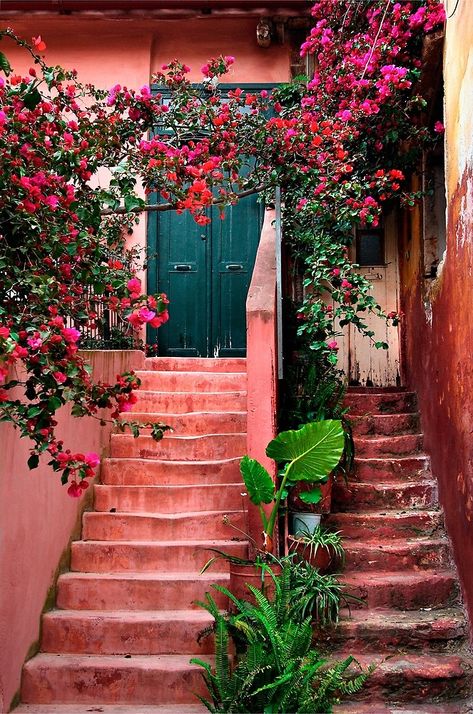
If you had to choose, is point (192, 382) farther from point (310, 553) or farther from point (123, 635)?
point (123, 635)

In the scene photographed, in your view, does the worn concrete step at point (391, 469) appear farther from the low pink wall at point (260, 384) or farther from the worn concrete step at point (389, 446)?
the low pink wall at point (260, 384)

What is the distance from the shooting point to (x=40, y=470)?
441 centimetres

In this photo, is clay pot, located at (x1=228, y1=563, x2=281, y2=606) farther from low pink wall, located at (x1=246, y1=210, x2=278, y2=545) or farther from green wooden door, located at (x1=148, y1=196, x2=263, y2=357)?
green wooden door, located at (x1=148, y1=196, x2=263, y2=357)

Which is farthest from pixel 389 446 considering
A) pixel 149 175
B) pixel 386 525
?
pixel 149 175

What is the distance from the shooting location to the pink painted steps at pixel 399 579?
4168 millimetres

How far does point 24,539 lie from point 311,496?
1.84m

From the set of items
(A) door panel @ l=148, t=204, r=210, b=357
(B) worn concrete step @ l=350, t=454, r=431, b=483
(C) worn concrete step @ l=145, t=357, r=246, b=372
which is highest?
(A) door panel @ l=148, t=204, r=210, b=357

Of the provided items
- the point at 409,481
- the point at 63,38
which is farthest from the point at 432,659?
the point at 63,38

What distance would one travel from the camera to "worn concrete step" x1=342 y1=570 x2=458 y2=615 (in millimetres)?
4730

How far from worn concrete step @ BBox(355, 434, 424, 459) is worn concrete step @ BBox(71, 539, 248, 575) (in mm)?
1506

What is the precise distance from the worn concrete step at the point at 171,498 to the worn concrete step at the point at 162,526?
141 mm

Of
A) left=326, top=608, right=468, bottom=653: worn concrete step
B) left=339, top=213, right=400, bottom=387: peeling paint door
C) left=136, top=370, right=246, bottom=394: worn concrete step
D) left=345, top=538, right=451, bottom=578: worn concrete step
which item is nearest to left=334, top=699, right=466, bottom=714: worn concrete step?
left=326, top=608, right=468, bottom=653: worn concrete step

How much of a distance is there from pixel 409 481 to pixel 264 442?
1584mm

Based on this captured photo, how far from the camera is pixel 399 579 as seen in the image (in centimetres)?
481
